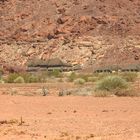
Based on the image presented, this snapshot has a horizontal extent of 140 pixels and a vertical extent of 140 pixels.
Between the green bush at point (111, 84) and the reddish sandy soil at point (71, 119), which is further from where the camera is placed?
the green bush at point (111, 84)

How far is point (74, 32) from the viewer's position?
9469 cm

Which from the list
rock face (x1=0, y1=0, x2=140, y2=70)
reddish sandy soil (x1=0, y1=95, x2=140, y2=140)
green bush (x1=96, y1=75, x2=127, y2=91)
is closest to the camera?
reddish sandy soil (x1=0, y1=95, x2=140, y2=140)

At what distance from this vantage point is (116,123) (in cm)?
1750

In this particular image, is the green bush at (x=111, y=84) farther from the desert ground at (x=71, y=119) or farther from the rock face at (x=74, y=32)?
the rock face at (x=74, y=32)

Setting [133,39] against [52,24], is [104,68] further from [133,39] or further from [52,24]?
[52,24]

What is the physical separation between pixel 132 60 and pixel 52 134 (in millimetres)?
71866

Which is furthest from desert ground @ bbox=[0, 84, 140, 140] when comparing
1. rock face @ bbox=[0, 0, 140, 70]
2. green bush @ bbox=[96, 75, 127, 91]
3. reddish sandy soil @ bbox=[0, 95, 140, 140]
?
rock face @ bbox=[0, 0, 140, 70]

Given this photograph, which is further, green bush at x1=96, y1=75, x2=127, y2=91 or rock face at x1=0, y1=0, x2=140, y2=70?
rock face at x1=0, y1=0, x2=140, y2=70

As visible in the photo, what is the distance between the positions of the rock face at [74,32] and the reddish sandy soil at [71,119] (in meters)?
60.3

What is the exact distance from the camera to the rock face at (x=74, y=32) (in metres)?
89.4

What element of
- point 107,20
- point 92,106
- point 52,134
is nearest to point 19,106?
point 92,106

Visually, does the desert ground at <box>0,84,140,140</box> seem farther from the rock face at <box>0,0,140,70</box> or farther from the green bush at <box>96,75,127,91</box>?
the rock face at <box>0,0,140,70</box>

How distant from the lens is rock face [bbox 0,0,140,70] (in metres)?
89.4

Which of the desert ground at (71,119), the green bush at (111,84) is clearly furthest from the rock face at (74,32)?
the desert ground at (71,119)
